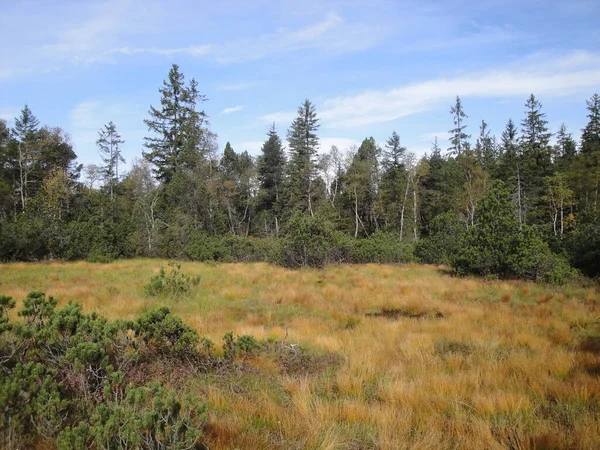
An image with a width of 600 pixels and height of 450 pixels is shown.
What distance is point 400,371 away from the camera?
4785mm

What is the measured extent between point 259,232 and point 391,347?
120 feet

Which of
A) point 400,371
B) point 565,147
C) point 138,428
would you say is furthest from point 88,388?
point 565,147

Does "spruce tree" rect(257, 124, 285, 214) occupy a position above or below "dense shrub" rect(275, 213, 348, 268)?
above

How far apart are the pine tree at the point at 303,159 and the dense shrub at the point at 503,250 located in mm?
24832

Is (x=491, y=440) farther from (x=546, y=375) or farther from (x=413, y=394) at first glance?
(x=546, y=375)

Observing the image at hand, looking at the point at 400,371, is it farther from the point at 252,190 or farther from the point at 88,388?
the point at 252,190

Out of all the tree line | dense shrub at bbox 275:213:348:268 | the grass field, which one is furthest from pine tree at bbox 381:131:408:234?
the grass field

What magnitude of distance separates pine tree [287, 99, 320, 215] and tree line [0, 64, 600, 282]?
135 millimetres

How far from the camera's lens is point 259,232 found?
42.0 metres

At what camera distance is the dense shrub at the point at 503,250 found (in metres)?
13.4

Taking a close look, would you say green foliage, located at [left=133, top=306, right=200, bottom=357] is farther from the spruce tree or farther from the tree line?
the spruce tree

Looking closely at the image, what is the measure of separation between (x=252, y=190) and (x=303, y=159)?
7044 millimetres

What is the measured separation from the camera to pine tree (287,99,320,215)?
40531mm

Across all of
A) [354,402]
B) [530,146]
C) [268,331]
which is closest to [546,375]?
[354,402]
